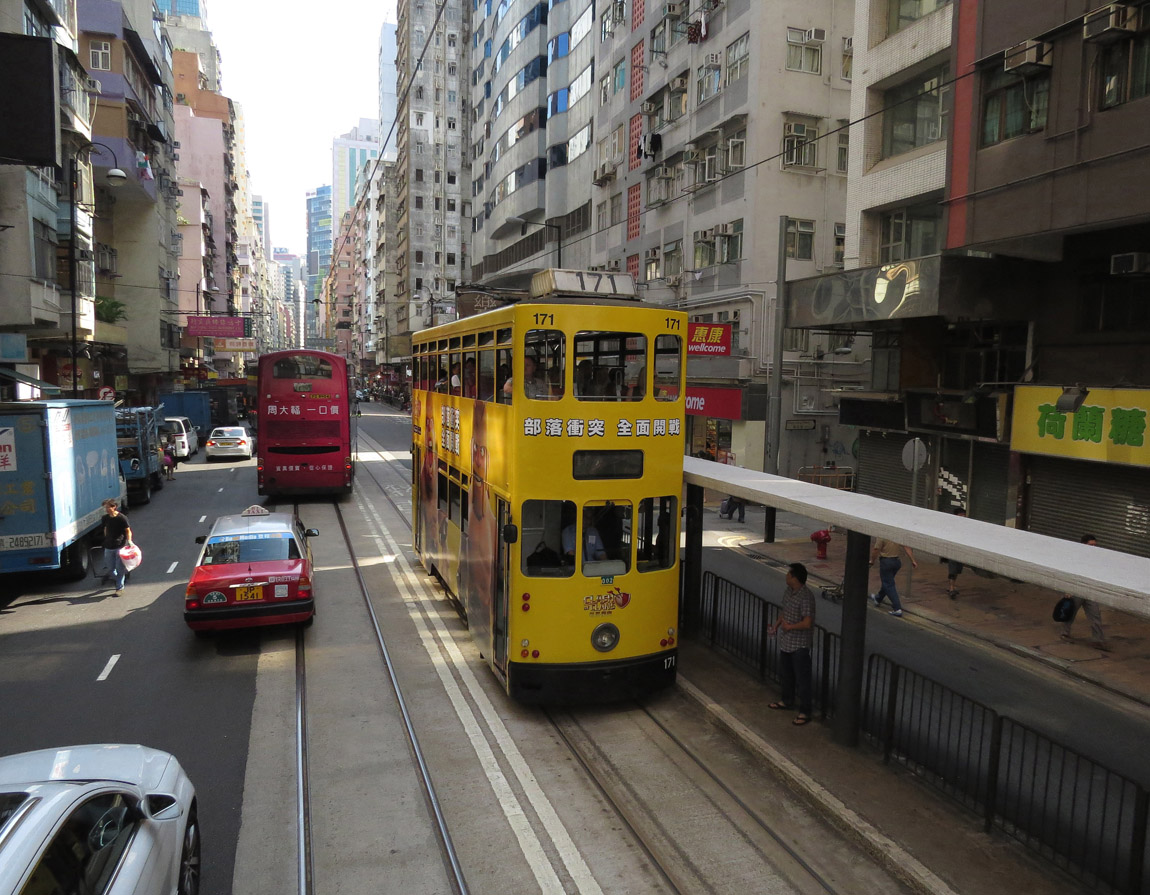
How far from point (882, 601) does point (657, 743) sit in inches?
300

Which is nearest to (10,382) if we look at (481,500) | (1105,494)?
(481,500)

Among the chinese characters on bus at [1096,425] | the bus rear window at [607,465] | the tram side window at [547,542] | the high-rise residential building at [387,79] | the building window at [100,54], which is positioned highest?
the high-rise residential building at [387,79]

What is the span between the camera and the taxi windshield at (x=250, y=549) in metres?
11.1

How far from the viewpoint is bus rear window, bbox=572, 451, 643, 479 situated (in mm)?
8258

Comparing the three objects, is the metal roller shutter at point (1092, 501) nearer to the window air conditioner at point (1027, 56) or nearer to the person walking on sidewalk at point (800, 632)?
the window air conditioner at point (1027, 56)

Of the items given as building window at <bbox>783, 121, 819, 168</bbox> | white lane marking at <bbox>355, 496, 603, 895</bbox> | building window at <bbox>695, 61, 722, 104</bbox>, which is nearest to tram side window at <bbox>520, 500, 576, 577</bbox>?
white lane marking at <bbox>355, 496, 603, 895</bbox>

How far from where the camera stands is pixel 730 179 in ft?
87.7

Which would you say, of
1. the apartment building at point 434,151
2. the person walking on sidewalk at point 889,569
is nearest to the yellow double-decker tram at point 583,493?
the person walking on sidewalk at point 889,569

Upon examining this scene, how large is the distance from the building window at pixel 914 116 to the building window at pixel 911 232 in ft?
4.61

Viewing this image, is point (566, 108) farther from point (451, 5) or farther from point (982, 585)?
point (451, 5)

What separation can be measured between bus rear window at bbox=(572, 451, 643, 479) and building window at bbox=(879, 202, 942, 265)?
12307 mm

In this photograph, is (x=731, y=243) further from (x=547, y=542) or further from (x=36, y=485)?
(x=36, y=485)

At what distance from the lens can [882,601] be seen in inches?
557

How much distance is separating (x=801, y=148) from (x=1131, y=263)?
14806 millimetres
